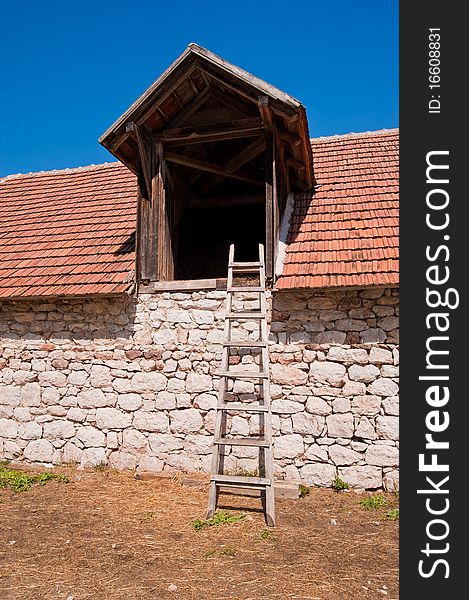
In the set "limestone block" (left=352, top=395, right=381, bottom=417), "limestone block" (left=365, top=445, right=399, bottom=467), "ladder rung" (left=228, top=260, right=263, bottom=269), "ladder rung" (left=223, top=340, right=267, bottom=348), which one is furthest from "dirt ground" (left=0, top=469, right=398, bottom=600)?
"ladder rung" (left=228, top=260, right=263, bottom=269)

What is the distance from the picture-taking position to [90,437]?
6391mm

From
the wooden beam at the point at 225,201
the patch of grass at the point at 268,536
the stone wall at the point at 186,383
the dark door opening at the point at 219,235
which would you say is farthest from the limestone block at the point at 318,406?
the dark door opening at the point at 219,235

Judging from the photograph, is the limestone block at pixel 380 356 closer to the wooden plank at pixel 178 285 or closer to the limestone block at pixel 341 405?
the limestone block at pixel 341 405

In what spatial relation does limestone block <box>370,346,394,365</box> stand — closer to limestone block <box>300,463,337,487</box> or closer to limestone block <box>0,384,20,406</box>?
limestone block <box>300,463,337,487</box>

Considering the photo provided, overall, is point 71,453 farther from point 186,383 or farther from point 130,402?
point 186,383

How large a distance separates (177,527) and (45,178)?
30.1ft

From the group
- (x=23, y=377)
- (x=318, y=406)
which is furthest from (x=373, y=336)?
(x=23, y=377)

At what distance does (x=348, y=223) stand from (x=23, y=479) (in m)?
5.84

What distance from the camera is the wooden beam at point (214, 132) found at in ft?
21.5

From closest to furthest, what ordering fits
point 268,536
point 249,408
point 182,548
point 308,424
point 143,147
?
point 182,548 → point 268,536 → point 249,408 → point 308,424 → point 143,147

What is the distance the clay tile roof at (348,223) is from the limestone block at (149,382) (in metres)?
2.08

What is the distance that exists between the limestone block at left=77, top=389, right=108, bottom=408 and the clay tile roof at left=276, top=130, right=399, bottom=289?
9.71 feet

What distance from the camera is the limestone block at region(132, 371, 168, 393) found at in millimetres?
6230

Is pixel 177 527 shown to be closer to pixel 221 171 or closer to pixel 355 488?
pixel 355 488
